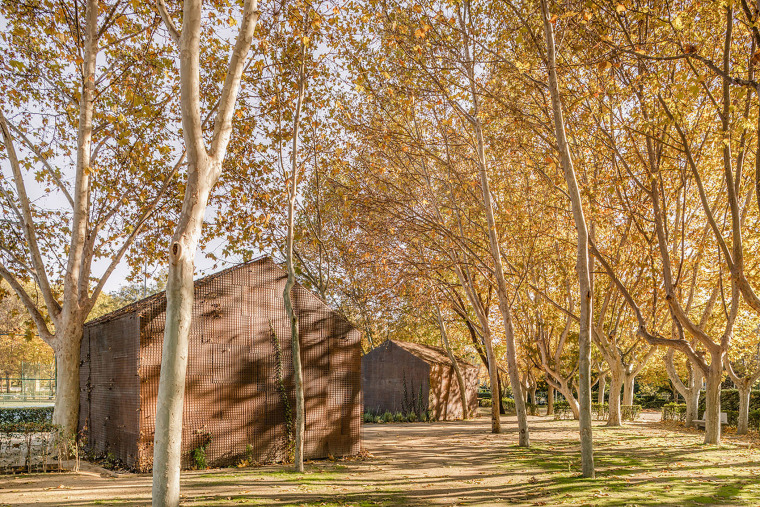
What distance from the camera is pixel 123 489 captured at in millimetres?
10250

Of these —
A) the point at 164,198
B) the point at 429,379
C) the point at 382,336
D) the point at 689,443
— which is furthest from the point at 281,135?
the point at 382,336

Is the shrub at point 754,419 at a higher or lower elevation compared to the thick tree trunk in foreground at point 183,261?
lower

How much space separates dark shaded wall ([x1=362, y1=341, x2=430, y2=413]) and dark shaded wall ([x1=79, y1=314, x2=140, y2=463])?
18272 mm

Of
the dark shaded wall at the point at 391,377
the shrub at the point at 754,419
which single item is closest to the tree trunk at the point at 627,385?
Result: the shrub at the point at 754,419

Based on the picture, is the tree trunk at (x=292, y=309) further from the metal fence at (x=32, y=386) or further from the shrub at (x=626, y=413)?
the metal fence at (x=32, y=386)

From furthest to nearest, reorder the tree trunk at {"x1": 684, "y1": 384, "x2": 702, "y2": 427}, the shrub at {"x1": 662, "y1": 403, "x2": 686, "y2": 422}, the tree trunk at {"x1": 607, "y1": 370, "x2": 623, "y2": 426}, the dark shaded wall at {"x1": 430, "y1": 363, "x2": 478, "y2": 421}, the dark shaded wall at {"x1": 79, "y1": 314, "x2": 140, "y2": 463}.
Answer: the shrub at {"x1": 662, "y1": 403, "x2": 686, "y2": 422} → the dark shaded wall at {"x1": 430, "y1": 363, "x2": 478, "y2": 421} → the tree trunk at {"x1": 684, "y1": 384, "x2": 702, "y2": 427} → the tree trunk at {"x1": 607, "y1": 370, "x2": 623, "y2": 426} → the dark shaded wall at {"x1": 79, "y1": 314, "x2": 140, "y2": 463}

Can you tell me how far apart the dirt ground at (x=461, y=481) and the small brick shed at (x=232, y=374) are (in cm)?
84

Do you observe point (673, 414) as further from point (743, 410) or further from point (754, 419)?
point (743, 410)

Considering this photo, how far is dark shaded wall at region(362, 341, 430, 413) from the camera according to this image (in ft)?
101

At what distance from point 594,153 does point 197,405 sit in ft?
42.0

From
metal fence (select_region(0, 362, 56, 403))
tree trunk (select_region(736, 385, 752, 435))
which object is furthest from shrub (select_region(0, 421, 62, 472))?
metal fence (select_region(0, 362, 56, 403))

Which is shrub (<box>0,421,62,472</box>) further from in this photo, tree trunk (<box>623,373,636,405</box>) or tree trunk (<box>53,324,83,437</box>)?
tree trunk (<box>623,373,636,405</box>)

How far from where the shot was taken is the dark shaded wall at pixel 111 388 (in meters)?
12.8

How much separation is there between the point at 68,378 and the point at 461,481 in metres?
9.77
